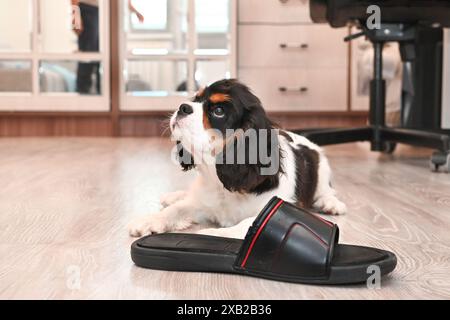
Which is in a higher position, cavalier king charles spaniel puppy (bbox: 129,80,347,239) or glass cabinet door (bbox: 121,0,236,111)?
glass cabinet door (bbox: 121,0,236,111)

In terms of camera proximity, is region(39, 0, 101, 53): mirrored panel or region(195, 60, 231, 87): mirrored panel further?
region(195, 60, 231, 87): mirrored panel

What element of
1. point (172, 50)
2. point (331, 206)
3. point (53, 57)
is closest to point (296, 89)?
point (172, 50)

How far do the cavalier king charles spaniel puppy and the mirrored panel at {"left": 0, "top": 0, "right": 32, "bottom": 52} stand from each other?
319 centimetres

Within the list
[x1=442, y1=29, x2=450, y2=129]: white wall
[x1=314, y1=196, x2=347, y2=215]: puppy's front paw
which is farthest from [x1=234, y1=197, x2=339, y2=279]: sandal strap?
[x1=442, y1=29, x2=450, y2=129]: white wall

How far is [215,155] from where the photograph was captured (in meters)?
1.38

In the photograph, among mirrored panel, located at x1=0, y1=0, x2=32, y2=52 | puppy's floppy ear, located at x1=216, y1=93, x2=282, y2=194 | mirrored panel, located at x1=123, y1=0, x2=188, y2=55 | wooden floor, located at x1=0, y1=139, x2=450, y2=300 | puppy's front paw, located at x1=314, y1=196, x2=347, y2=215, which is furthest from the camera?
mirrored panel, located at x1=123, y1=0, x2=188, y2=55

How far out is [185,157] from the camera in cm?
149

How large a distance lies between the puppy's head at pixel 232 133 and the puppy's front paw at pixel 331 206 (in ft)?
1.20

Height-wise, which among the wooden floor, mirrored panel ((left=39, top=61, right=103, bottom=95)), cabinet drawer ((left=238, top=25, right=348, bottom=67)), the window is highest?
the window

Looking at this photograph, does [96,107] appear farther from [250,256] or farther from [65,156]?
[250,256]

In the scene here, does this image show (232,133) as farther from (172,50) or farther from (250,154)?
(172,50)

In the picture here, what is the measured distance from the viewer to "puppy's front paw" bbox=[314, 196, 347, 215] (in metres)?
1.69

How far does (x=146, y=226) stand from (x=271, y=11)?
10.6 ft

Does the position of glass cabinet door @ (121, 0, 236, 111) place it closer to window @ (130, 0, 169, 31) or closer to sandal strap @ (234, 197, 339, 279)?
window @ (130, 0, 169, 31)
